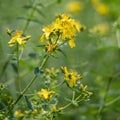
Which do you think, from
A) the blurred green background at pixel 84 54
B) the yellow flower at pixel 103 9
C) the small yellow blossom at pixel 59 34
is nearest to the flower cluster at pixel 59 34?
the small yellow blossom at pixel 59 34

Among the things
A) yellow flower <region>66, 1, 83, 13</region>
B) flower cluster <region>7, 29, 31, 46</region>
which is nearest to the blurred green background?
yellow flower <region>66, 1, 83, 13</region>

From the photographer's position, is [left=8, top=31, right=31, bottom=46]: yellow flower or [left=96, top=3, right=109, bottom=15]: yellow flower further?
[left=96, top=3, right=109, bottom=15]: yellow flower

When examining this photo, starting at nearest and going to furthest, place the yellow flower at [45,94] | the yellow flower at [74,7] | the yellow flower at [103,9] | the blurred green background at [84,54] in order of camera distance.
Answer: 1. the yellow flower at [45,94]
2. the blurred green background at [84,54]
3. the yellow flower at [103,9]
4. the yellow flower at [74,7]

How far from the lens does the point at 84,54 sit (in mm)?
3873

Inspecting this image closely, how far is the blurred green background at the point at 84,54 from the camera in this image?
254 centimetres

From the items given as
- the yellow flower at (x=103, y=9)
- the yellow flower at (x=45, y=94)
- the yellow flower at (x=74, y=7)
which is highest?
the yellow flower at (x=74, y=7)

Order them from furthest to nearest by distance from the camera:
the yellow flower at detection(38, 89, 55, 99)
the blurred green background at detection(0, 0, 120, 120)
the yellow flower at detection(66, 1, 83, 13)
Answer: the yellow flower at detection(66, 1, 83, 13) < the blurred green background at detection(0, 0, 120, 120) < the yellow flower at detection(38, 89, 55, 99)

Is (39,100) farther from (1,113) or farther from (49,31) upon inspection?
(49,31)

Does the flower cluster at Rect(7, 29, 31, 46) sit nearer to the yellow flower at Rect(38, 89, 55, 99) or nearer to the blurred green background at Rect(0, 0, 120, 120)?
the yellow flower at Rect(38, 89, 55, 99)

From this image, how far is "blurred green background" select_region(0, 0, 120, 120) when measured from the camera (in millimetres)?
2535

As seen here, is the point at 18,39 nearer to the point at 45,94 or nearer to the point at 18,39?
the point at 18,39

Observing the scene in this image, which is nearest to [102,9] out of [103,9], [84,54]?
[103,9]

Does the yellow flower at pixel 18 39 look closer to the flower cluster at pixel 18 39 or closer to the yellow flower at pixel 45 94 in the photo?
the flower cluster at pixel 18 39

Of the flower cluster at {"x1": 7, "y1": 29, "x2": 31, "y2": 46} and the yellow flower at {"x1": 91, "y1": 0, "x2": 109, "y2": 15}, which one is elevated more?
the yellow flower at {"x1": 91, "y1": 0, "x2": 109, "y2": 15}
